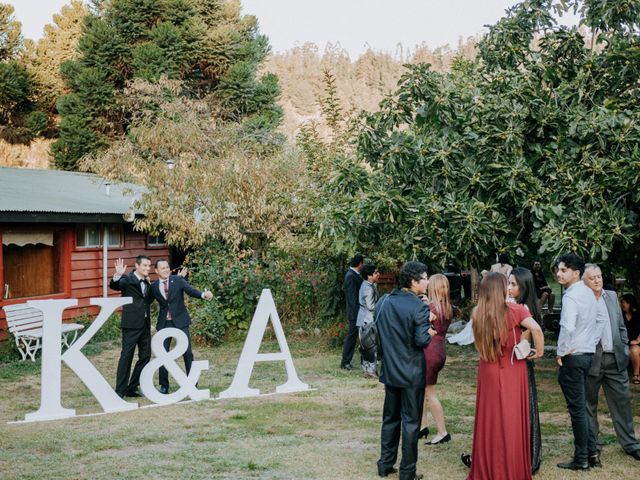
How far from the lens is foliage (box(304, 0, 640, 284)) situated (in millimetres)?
8539

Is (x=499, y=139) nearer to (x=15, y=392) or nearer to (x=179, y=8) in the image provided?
(x=15, y=392)

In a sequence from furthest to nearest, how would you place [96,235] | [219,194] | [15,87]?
[15,87] < [96,235] < [219,194]

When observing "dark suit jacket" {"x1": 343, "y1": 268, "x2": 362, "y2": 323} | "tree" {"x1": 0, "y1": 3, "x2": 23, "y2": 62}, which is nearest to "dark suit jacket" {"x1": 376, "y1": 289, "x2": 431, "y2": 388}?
"dark suit jacket" {"x1": 343, "y1": 268, "x2": 362, "y2": 323}

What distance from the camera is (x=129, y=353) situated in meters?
9.39

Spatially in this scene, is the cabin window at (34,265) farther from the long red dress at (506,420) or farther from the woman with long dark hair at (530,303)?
the long red dress at (506,420)

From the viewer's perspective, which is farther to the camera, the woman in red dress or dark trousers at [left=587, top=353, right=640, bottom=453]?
dark trousers at [left=587, top=353, right=640, bottom=453]

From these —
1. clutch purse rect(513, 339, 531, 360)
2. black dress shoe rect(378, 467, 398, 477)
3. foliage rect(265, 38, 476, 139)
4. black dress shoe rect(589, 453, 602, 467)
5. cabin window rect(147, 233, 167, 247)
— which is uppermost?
foliage rect(265, 38, 476, 139)

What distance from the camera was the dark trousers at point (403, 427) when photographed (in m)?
6.04

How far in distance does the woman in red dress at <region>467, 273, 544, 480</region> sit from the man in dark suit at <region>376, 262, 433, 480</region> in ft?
1.71

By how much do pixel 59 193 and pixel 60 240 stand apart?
4.31ft

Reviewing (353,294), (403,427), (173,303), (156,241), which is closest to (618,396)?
(403,427)

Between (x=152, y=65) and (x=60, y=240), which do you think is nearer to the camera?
(x=60, y=240)

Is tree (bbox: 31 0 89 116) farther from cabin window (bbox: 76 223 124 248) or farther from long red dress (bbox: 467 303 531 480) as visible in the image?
long red dress (bbox: 467 303 531 480)

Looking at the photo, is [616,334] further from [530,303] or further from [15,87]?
[15,87]
